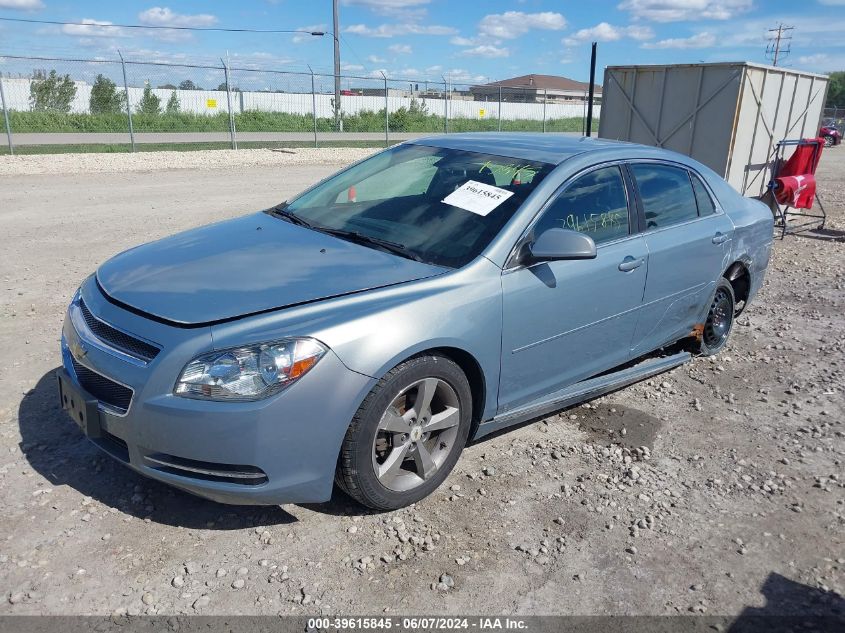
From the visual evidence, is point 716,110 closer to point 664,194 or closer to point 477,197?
point 664,194

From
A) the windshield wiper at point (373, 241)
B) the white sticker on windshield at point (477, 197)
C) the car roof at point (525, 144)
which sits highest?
the car roof at point (525, 144)

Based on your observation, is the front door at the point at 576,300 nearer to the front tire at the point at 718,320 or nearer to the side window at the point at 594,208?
the side window at the point at 594,208

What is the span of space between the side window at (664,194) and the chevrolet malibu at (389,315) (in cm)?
2

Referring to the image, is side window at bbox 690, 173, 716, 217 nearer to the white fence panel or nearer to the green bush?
the white fence panel

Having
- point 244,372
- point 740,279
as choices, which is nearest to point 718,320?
point 740,279

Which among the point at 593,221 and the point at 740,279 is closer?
the point at 593,221

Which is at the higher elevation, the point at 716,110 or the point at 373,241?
the point at 716,110

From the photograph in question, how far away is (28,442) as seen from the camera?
3.59 metres

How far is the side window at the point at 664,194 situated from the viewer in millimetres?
4242

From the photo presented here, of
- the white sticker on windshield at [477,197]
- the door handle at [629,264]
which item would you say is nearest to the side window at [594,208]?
the door handle at [629,264]

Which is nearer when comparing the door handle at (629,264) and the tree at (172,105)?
the door handle at (629,264)

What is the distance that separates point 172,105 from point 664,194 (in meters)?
25.5

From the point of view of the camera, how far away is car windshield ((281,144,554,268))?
346cm

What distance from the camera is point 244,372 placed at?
8.61ft
